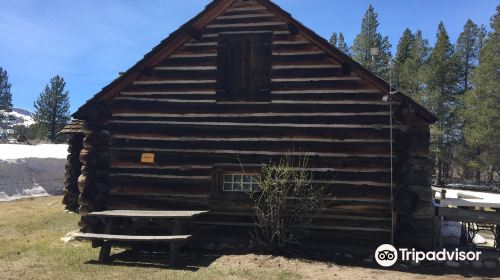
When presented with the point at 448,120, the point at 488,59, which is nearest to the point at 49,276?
the point at 488,59

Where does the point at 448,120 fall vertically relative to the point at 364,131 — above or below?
above

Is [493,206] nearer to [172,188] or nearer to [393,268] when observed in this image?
[393,268]

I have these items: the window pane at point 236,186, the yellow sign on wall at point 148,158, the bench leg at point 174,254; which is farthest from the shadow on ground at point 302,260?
the yellow sign on wall at point 148,158

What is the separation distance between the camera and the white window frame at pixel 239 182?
1003 centimetres

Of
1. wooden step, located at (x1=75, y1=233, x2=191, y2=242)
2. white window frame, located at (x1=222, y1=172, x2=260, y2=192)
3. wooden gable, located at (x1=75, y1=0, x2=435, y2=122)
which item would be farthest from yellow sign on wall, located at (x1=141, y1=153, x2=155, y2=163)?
wooden step, located at (x1=75, y1=233, x2=191, y2=242)

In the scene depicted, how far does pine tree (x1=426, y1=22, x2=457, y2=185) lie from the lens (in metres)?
42.4

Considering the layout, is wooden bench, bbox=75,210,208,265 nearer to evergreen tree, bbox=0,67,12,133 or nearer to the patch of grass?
the patch of grass

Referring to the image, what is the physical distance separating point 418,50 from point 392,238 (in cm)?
4258

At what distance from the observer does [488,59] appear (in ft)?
120

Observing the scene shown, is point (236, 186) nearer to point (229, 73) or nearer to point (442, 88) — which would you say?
point (229, 73)

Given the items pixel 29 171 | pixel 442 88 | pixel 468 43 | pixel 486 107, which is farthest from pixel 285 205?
pixel 468 43

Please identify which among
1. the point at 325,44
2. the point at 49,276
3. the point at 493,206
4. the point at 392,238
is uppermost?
the point at 325,44

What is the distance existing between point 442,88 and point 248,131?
40.1 metres

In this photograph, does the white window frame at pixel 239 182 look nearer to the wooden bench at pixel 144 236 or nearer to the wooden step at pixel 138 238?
the wooden bench at pixel 144 236
